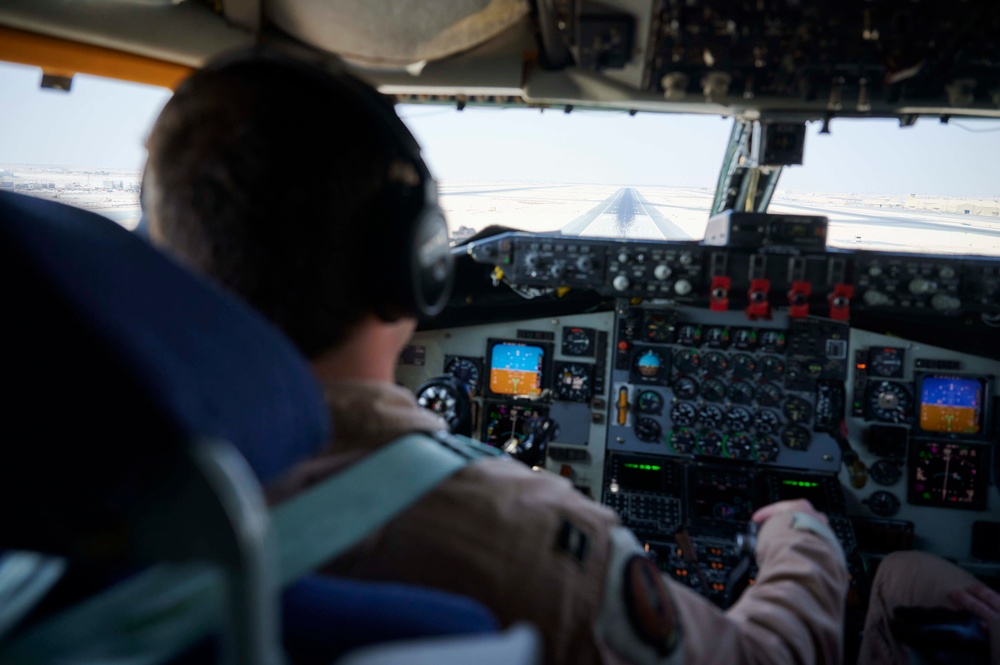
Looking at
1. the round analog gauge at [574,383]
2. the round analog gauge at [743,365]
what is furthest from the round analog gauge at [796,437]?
the round analog gauge at [574,383]

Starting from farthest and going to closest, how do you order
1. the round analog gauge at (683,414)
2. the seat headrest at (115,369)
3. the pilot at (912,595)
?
the round analog gauge at (683,414) < the pilot at (912,595) < the seat headrest at (115,369)

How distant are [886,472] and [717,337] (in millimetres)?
1200

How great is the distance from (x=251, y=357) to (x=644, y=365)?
3.76m

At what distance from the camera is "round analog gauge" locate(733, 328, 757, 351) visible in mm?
3953

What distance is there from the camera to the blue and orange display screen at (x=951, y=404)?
12.5ft

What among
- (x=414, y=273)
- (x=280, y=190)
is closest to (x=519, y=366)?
(x=414, y=273)

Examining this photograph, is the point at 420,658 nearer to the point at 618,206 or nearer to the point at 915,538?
the point at 618,206

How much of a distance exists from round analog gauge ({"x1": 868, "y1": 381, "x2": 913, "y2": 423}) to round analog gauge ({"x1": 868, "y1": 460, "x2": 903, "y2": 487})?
0.24 m

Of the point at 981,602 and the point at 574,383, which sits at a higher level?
the point at 574,383

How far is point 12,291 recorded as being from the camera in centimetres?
43

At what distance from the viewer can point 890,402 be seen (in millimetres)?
3896

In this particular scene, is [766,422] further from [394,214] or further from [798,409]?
[394,214]

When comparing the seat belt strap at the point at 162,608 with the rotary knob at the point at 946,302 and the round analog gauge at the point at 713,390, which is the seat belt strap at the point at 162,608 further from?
the round analog gauge at the point at 713,390

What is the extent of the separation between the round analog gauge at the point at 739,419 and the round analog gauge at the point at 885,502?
31.2 inches
